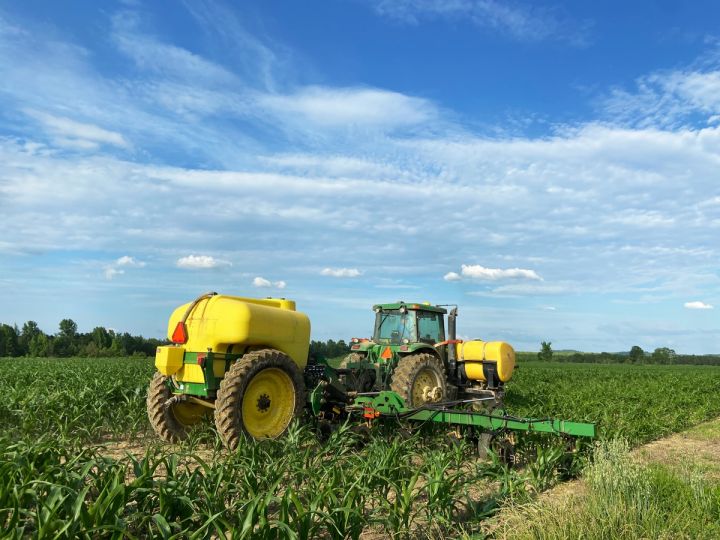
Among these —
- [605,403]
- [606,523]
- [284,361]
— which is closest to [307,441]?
[284,361]

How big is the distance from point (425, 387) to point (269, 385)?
126 inches

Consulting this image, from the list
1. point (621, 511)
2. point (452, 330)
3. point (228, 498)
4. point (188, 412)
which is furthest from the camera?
point (452, 330)

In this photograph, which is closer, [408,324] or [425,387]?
[425,387]

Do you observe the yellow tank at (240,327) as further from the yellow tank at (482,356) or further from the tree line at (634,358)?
the tree line at (634,358)

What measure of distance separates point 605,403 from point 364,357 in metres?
5.82

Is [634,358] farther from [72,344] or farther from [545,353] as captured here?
[72,344]

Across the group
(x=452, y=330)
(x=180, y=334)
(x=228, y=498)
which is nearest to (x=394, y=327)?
(x=452, y=330)

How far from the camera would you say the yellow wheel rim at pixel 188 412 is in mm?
7613

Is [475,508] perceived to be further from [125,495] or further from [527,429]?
[125,495]

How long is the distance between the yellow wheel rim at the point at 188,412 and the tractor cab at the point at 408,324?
3.78 m

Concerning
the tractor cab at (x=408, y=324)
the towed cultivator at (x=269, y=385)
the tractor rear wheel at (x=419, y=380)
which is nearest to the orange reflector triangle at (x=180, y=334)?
the towed cultivator at (x=269, y=385)

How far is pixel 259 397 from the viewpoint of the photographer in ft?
22.4

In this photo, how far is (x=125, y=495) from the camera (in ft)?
11.5

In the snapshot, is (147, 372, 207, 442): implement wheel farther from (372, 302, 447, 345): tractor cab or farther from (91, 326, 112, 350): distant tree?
(91, 326, 112, 350): distant tree
